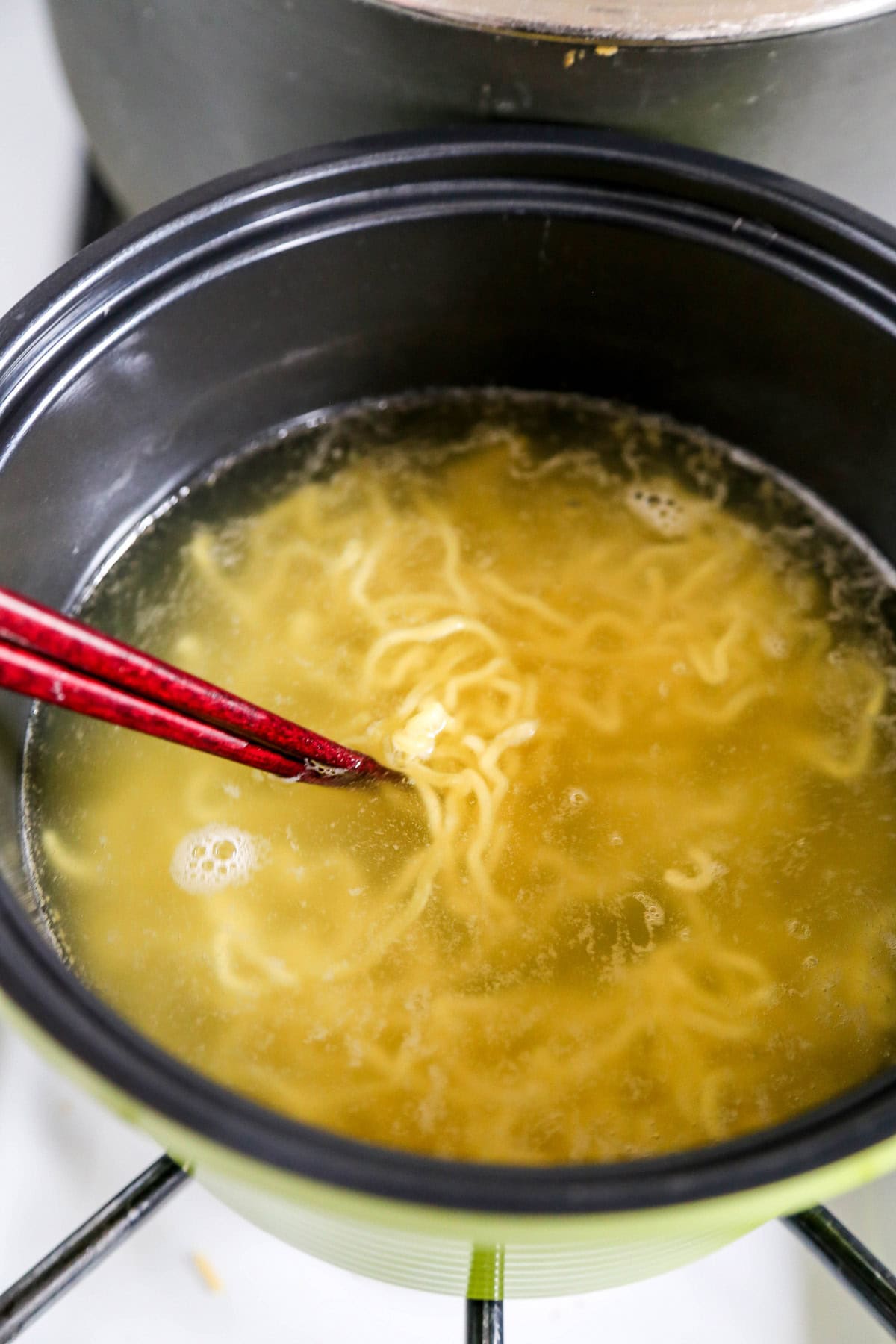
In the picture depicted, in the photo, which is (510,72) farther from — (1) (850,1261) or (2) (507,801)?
(1) (850,1261)

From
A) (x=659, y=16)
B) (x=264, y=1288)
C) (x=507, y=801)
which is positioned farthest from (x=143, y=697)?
(x=659, y=16)

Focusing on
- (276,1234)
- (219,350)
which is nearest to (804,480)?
(219,350)

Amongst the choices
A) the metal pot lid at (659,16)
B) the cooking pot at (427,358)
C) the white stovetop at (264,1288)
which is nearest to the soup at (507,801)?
the cooking pot at (427,358)

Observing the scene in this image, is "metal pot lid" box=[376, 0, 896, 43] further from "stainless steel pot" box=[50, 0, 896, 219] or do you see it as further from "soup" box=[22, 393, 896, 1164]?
"soup" box=[22, 393, 896, 1164]

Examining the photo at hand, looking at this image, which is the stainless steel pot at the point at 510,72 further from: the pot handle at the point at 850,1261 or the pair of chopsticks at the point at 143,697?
the pot handle at the point at 850,1261

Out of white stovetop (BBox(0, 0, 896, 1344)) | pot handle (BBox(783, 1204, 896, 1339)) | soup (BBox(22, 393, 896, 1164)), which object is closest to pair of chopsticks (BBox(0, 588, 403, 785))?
soup (BBox(22, 393, 896, 1164))

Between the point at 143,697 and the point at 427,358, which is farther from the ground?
the point at 427,358
